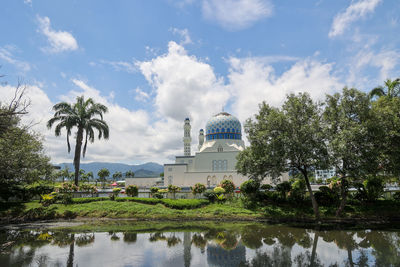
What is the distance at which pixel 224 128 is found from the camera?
51594 mm

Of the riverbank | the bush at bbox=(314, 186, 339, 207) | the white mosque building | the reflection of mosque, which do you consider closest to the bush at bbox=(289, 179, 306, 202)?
the riverbank

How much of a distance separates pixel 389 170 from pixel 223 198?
41.1ft

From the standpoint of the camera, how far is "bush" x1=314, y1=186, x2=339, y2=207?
21.0 meters

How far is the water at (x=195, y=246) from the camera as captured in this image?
32.0ft

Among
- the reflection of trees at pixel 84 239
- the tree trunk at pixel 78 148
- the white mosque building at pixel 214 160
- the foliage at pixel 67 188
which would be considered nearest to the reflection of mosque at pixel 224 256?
the reflection of trees at pixel 84 239

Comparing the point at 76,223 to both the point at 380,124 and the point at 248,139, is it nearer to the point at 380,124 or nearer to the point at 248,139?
the point at 248,139

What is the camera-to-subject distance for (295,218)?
755 inches

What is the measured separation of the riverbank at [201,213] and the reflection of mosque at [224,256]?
8.19 meters

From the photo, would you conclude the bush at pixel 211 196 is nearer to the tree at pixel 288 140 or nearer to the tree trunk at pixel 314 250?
the tree at pixel 288 140

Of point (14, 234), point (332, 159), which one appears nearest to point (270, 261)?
point (332, 159)

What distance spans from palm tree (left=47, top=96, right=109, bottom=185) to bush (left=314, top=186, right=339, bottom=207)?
21.0 metres

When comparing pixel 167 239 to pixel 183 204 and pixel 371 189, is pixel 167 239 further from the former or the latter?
pixel 371 189

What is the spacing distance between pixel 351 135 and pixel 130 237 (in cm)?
1460

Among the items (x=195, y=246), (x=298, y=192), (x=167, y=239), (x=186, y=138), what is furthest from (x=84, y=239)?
(x=186, y=138)
